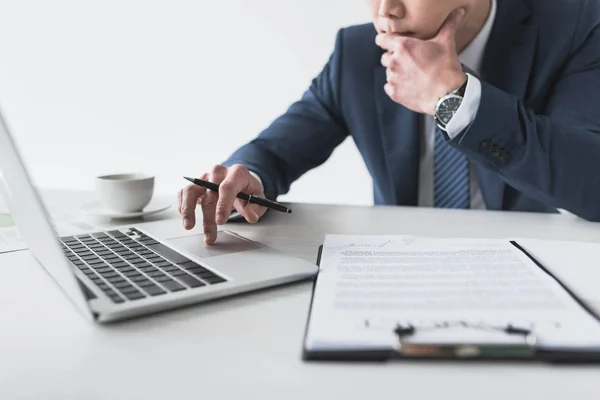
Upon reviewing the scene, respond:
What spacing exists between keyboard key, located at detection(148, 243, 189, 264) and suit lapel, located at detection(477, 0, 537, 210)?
2.45 feet

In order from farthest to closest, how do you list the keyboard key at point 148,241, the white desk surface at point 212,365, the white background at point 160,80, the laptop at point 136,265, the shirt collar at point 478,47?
the white background at point 160,80 < the shirt collar at point 478,47 < the keyboard key at point 148,241 < the laptop at point 136,265 < the white desk surface at point 212,365

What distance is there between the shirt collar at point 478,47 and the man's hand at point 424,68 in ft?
0.45

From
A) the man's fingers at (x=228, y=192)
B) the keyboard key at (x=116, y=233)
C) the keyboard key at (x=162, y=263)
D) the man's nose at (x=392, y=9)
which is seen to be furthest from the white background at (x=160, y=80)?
the keyboard key at (x=162, y=263)

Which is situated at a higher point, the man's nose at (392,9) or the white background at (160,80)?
the man's nose at (392,9)

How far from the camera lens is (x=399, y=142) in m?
1.32

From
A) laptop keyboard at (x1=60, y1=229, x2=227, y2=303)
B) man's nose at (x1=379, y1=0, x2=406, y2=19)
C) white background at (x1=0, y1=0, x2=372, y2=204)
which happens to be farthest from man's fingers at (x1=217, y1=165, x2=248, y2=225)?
white background at (x1=0, y1=0, x2=372, y2=204)

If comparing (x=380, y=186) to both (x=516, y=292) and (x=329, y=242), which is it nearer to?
(x=329, y=242)

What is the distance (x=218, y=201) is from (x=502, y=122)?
47cm

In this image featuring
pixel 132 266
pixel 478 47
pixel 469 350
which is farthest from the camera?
pixel 478 47

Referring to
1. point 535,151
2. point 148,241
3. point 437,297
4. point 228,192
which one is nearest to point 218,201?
point 228,192

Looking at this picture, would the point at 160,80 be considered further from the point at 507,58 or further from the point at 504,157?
the point at 504,157

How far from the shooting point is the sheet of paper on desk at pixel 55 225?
790 mm

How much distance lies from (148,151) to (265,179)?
187 centimetres

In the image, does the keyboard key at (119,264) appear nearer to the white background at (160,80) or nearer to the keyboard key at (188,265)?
the keyboard key at (188,265)
